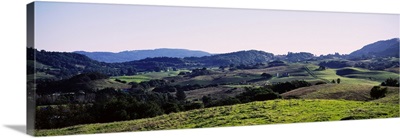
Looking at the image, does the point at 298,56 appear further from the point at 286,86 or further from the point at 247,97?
the point at 247,97

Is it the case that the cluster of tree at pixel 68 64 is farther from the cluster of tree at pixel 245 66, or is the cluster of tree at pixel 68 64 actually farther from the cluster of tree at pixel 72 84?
the cluster of tree at pixel 245 66

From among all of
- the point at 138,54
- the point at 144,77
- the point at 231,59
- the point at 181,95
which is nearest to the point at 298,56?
the point at 231,59

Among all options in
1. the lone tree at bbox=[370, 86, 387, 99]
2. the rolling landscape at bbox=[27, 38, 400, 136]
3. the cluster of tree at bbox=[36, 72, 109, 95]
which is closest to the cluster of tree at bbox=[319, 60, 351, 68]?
the rolling landscape at bbox=[27, 38, 400, 136]

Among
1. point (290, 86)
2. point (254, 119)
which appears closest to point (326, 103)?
point (290, 86)

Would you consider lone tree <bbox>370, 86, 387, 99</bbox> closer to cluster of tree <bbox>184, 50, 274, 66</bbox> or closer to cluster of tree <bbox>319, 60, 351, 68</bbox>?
cluster of tree <bbox>319, 60, 351, 68</bbox>

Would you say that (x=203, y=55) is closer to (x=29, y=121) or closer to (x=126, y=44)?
(x=126, y=44)

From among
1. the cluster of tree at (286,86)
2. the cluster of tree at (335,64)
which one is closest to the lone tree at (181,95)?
the cluster of tree at (286,86)
